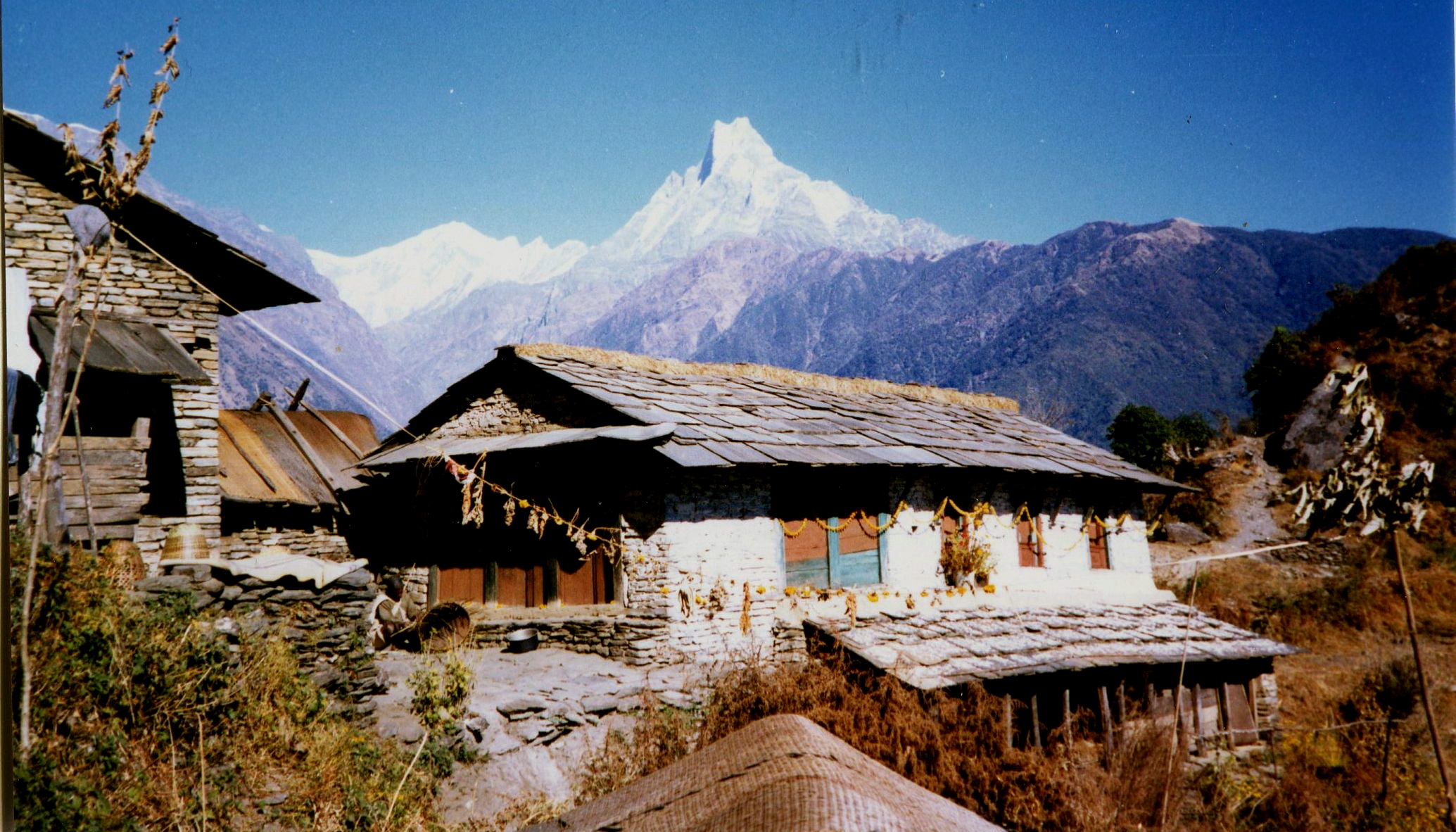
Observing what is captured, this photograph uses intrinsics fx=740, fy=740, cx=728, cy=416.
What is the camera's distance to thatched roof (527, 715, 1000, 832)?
7.90 feet

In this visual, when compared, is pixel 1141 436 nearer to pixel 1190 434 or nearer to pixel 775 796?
pixel 1190 434

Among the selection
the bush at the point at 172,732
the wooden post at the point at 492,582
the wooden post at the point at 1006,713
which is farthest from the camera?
the wooden post at the point at 492,582

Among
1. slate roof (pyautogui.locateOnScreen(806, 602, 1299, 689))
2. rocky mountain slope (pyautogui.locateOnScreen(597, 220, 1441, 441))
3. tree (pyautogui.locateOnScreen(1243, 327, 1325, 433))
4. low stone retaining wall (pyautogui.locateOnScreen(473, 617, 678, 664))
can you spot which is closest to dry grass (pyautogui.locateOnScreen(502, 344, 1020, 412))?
low stone retaining wall (pyautogui.locateOnScreen(473, 617, 678, 664))

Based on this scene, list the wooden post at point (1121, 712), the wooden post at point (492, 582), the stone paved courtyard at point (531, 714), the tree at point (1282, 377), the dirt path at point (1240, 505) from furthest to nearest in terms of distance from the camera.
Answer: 1. the tree at point (1282, 377)
2. the dirt path at point (1240, 505)
3. the wooden post at point (492, 582)
4. the wooden post at point (1121, 712)
5. the stone paved courtyard at point (531, 714)

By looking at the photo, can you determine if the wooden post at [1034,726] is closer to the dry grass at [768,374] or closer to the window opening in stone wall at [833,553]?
the window opening in stone wall at [833,553]

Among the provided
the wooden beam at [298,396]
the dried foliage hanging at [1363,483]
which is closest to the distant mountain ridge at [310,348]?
the wooden beam at [298,396]

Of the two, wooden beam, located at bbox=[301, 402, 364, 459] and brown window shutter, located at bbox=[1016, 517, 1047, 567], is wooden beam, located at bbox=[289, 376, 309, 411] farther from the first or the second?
brown window shutter, located at bbox=[1016, 517, 1047, 567]

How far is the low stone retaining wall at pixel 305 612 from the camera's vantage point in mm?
6980

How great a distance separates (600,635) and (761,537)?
261cm

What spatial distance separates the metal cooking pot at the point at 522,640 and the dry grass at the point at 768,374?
4.24m

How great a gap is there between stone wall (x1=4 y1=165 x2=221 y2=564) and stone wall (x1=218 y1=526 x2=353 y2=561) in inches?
59.3

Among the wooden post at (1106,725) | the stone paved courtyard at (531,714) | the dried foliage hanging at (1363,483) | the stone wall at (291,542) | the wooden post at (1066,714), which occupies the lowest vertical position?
the wooden post at (1106,725)

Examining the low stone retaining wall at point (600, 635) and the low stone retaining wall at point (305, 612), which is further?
the low stone retaining wall at point (600, 635)

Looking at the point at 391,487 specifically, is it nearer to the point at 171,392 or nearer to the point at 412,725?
the point at 171,392
